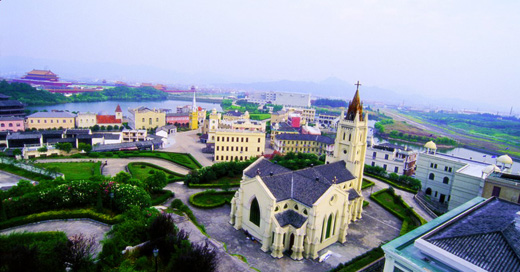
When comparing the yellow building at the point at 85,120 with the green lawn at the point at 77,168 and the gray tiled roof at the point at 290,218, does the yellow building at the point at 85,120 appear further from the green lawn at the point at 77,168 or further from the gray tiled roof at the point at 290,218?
the gray tiled roof at the point at 290,218

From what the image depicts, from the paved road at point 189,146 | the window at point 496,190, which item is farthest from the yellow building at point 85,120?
the window at point 496,190

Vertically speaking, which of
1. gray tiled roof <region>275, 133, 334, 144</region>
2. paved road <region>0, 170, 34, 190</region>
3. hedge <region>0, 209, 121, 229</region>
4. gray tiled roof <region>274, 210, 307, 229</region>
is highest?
gray tiled roof <region>275, 133, 334, 144</region>

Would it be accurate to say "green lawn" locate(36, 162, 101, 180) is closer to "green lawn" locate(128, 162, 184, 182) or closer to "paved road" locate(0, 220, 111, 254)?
"green lawn" locate(128, 162, 184, 182)

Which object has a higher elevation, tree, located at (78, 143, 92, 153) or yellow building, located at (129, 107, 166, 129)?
yellow building, located at (129, 107, 166, 129)

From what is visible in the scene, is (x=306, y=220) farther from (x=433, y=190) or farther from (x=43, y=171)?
(x=43, y=171)

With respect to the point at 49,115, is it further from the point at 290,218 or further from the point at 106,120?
the point at 290,218

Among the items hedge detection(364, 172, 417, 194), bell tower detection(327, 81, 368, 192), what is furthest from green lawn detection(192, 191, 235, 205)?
hedge detection(364, 172, 417, 194)

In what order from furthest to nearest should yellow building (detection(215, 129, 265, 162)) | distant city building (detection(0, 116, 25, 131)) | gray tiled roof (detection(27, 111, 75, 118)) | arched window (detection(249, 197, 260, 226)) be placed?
gray tiled roof (detection(27, 111, 75, 118))
distant city building (detection(0, 116, 25, 131))
yellow building (detection(215, 129, 265, 162))
arched window (detection(249, 197, 260, 226))
